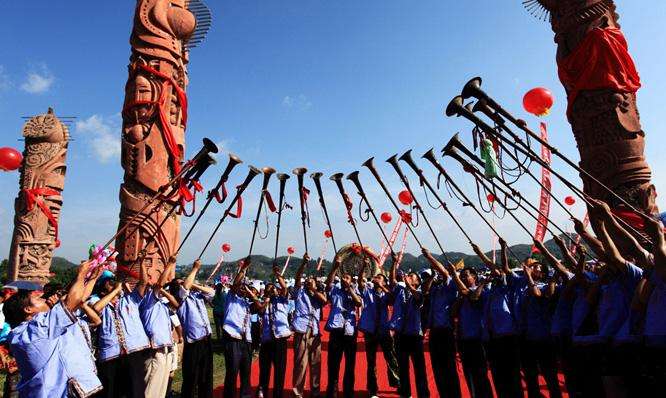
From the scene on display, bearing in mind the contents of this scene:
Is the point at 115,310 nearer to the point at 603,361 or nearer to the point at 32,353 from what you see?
the point at 32,353

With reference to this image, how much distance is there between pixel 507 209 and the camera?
5.80 metres

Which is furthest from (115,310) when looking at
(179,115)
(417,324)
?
(179,115)

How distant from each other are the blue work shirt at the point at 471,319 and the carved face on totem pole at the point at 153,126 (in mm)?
5878

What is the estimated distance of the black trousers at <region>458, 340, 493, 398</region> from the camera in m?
5.67

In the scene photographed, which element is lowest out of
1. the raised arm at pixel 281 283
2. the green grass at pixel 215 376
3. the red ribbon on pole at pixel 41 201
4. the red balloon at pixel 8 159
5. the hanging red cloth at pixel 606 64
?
the green grass at pixel 215 376

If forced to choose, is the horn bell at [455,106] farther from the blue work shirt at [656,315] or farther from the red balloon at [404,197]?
the red balloon at [404,197]

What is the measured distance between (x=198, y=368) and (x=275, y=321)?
1516 millimetres

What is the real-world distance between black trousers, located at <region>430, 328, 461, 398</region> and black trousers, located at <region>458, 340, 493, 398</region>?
0.17 meters

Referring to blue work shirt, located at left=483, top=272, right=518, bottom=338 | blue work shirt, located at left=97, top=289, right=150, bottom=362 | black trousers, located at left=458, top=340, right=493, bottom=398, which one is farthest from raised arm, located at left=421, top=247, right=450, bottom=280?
blue work shirt, located at left=97, top=289, right=150, bottom=362

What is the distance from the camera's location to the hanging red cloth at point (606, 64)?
8352 mm

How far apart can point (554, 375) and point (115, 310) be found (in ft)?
19.9

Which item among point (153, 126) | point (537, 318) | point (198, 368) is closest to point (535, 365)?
point (537, 318)

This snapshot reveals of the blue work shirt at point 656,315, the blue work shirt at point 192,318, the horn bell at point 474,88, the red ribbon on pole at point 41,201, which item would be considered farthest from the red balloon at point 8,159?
the blue work shirt at point 656,315

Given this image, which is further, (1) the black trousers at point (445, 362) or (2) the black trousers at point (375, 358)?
(2) the black trousers at point (375, 358)
